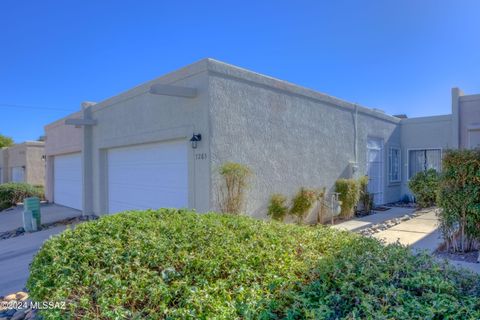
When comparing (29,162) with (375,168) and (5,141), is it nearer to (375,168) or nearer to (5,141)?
(5,141)

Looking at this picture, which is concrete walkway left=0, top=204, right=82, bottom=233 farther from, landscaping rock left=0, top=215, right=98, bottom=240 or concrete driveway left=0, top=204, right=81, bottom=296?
landscaping rock left=0, top=215, right=98, bottom=240

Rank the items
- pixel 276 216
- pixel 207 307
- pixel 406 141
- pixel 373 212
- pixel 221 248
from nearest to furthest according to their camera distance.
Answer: pixel 207 307
pixel 221 248
pixel 276 216
pixel 373 212
pixel 406 141

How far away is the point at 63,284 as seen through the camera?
2875 mm

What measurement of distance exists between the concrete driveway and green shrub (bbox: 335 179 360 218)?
9057mm

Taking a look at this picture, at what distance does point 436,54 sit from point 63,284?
41.3 ft

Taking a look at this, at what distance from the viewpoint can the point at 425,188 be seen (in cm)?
1246

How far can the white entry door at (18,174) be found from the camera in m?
24.5

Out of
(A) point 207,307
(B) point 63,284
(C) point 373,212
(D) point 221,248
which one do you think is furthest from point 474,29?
(B) point 63,284

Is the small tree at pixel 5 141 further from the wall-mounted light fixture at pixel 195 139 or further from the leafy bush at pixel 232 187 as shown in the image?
the leafy bush at pixel 232 187

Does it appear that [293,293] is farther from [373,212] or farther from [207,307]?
[373,212]

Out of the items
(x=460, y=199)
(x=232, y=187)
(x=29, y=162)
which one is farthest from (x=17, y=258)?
(x=29, y=162)

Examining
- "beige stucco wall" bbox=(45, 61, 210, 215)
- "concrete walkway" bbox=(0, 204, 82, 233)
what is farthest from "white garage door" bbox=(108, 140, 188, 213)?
"concrete walkway" bbox=(0, 204, 82, 233)

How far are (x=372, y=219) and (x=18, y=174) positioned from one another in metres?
27.2

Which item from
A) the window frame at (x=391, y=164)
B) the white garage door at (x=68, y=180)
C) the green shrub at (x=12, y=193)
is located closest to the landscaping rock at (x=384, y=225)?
the window frame at (x=391, y=164)
